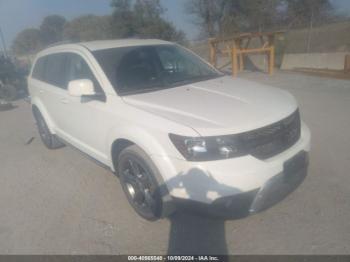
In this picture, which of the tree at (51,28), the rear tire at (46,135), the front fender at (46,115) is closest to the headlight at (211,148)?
the front fender at (46,115)

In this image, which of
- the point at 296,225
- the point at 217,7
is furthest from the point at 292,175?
the point at 217,7

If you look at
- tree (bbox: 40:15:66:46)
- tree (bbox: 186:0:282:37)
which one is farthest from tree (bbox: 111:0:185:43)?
tree (bbox: 40:15:66:46)

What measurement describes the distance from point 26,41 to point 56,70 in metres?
58.4

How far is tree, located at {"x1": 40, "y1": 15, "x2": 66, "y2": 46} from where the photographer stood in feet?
185

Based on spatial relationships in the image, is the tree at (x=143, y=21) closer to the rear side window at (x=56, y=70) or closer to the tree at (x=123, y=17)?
the tree at (x=123, y=17)

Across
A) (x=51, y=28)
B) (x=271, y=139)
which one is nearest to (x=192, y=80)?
(x=271, y=139)

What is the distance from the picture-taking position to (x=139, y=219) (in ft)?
11.6

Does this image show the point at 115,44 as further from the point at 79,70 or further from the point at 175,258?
the point at 175,258

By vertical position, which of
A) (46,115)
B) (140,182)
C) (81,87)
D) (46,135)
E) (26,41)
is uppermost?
(81,87)

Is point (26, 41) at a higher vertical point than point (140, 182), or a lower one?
lower

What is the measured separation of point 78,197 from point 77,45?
2.06 meters

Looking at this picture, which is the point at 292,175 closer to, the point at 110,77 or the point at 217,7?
the point at 110,77

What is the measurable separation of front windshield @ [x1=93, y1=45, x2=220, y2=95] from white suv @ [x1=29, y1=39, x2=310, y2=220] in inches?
0.5

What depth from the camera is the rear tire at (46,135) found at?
227 inches
